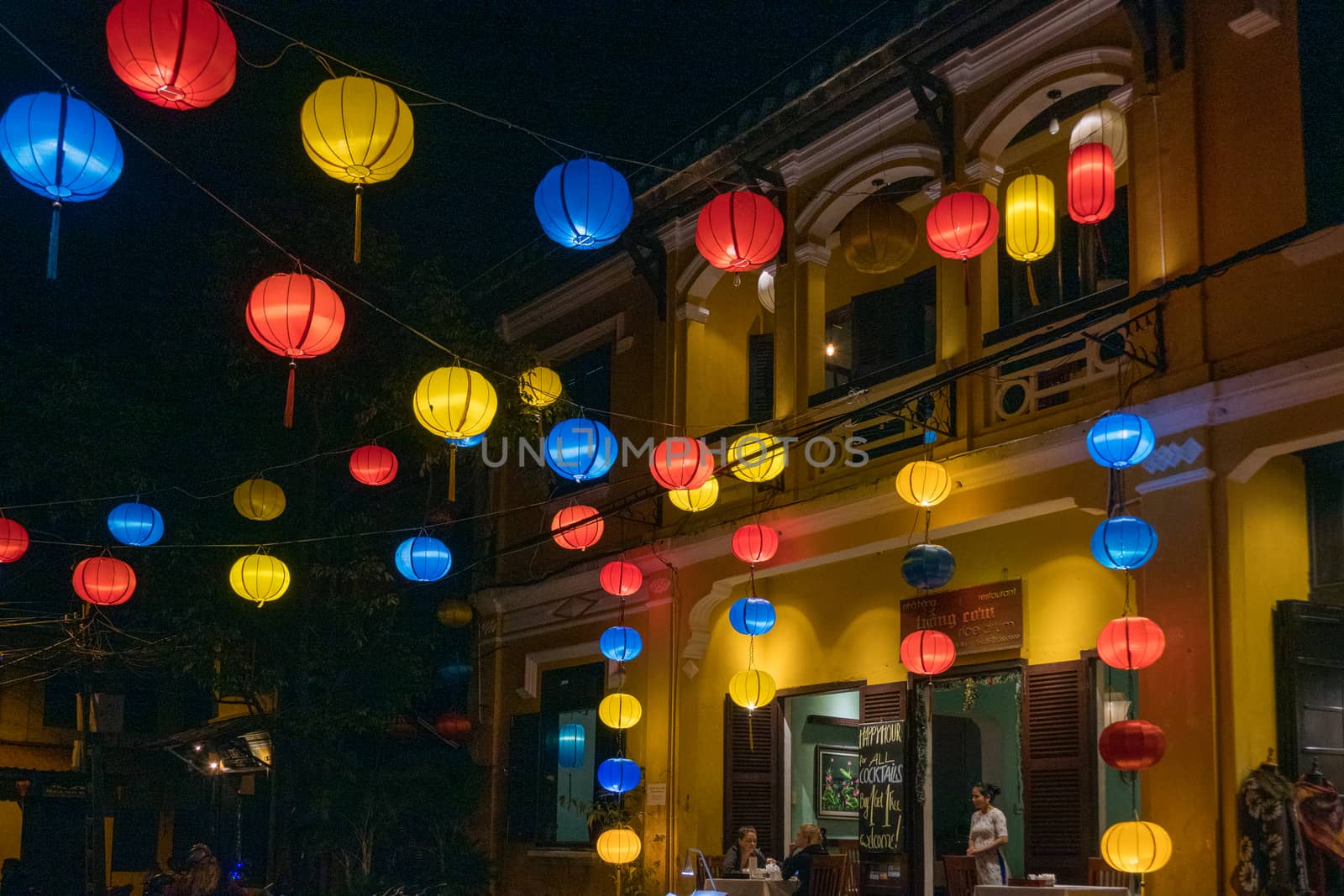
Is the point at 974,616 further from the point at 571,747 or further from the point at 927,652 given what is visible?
the point at 571,747

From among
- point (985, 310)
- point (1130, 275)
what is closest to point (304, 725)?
point (985, 310)

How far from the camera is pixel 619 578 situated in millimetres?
13438

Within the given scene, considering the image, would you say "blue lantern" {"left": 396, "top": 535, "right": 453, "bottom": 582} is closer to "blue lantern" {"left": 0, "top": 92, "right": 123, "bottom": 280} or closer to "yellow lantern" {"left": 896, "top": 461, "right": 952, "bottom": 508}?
"yellow lantern" {"left": 896, "top": 461, "right": 952, "bottom": 508}

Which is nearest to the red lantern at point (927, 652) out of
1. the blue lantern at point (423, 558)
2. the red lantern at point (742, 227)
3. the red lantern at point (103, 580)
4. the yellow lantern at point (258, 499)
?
the red lantern at point (742, 227)

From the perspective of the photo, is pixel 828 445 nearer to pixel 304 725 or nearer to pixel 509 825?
pixel 304 725

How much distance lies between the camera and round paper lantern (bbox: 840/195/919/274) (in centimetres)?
909

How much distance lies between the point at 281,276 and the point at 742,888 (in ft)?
18.9

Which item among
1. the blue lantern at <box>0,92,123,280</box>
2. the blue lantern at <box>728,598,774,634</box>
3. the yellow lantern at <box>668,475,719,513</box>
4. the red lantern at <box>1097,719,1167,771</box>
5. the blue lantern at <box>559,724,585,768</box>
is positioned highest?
the blue lantern at <box>0,92,123,280</box>

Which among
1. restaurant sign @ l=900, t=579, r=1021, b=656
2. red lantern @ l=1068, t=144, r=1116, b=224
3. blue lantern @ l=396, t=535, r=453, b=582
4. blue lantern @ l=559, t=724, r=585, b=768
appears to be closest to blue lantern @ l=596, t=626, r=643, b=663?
blue lantern @ l=396, t=535, r=453, b=582

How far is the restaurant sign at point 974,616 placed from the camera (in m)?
11.1

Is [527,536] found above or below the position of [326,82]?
below

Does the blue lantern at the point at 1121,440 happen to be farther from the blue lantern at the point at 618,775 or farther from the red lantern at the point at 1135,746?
the blue lantern at the point at 618,775

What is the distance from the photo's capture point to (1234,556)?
884 cm

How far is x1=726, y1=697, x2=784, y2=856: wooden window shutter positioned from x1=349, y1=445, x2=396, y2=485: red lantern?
13.7 feet
